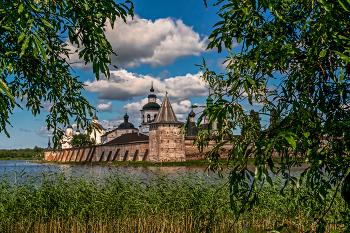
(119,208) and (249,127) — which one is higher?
(249,127)

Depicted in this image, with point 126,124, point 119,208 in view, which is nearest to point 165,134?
point 119,208

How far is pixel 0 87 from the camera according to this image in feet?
5.01

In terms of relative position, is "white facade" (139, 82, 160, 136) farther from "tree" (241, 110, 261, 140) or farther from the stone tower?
"tree" (241, 110, 261, 140)

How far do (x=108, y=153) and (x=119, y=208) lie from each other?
167ft

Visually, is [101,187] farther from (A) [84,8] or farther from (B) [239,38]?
(B) [239,38]

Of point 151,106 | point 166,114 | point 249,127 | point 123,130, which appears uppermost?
point 151,106

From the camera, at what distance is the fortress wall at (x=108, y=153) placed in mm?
46156

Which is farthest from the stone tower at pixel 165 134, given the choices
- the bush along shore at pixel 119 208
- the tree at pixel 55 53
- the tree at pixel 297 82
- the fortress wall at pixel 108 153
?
the tree at pixel 297 82

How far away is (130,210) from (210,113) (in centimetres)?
466

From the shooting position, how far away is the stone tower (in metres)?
38.5

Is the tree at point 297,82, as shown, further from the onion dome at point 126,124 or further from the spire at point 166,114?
the onion dome at point 126,124

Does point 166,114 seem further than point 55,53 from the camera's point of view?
Yes

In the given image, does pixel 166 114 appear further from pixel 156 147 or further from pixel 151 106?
pixel 151 106

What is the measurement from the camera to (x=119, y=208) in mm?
5770
